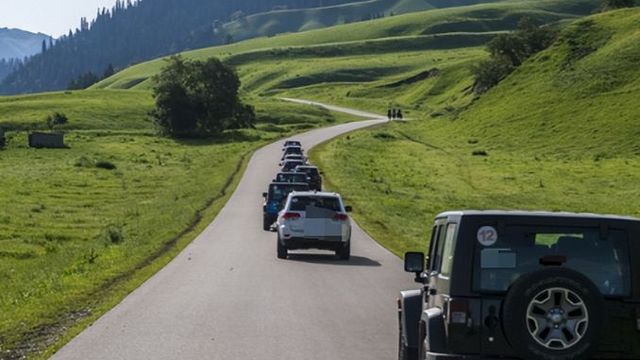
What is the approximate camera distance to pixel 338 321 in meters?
15.8

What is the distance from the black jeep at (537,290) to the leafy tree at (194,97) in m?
92.5

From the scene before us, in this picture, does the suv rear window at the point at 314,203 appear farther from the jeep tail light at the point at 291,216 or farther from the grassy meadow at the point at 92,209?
the grassy meadow at the point at 92,209

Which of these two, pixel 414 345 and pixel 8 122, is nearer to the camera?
pixel 414 345

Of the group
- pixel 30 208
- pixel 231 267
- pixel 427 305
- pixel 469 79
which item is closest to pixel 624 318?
pixel 427 305

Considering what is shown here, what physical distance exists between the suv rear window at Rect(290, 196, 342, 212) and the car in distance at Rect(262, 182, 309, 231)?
601 cm

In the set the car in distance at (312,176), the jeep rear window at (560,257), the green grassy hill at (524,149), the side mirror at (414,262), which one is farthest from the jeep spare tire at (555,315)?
the car in distance at (312,176)

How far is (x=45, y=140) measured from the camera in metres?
83.9

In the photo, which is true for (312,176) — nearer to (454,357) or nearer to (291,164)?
(291,164)

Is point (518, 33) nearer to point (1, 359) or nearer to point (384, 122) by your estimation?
point (384, 122)

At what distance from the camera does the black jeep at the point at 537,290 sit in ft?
26.3

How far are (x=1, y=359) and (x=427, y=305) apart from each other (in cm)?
572

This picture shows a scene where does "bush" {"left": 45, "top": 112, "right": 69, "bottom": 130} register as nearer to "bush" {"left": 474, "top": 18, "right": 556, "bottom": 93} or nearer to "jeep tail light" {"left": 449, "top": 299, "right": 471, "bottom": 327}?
"bush" {"left": 474, "top": 18, "right": 556, "bottom": 93}

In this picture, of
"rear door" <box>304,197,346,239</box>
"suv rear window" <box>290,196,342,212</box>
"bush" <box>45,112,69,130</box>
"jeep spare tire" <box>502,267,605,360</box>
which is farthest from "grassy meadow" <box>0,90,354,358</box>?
"jeep spare tire" <box>502,267,605,360</box>

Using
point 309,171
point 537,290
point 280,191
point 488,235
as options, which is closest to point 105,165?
point 309,171
